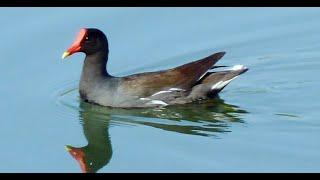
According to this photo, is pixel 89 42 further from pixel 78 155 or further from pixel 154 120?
pixel 78 155

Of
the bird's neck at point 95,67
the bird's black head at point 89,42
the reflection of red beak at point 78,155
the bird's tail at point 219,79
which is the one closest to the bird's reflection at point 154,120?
the reflection of red beak at point 78,155

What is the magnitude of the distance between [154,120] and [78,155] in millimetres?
1208

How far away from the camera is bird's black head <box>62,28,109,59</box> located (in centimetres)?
1084

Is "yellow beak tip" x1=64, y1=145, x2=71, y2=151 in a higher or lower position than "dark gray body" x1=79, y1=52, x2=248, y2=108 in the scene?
lower

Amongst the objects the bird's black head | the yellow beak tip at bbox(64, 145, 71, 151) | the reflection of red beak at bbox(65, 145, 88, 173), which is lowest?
the reflection of red beak at bbox(65, 145, 88, 173)

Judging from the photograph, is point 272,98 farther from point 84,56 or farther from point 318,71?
point 84,56

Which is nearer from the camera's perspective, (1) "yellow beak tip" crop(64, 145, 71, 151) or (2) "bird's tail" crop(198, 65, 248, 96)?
(1) "yellow beak tip" crop(64, 145, 71, 151)

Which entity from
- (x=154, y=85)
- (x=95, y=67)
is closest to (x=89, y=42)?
(x=95, y=67)

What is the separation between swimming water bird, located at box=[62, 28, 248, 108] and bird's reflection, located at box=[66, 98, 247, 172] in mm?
94

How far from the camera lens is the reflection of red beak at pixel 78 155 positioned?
30.1 ft

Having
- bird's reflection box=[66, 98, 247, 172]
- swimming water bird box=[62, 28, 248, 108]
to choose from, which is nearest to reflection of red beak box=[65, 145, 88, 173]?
bird's reflection box=[66, 98, 247, 172]

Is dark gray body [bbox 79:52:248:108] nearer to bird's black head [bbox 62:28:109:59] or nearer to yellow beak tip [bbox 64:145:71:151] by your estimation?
bird's black head [bbox 62:28:109:59]

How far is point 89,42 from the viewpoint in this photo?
35.8 feet
